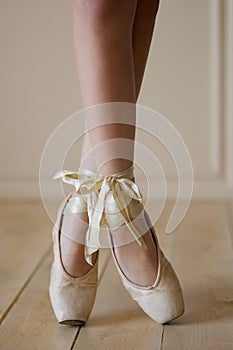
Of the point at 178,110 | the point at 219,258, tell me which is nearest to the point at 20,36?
the point at 178,110

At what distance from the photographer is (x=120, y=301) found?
1.22 meters

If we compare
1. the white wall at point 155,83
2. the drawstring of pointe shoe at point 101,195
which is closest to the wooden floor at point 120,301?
the drawstring of pointe shoe at point 101,195

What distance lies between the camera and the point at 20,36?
2072 millimetres

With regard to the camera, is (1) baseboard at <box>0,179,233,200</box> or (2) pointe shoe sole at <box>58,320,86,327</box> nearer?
(2) pointe shoe sole at <box>58,320,86,327</box>

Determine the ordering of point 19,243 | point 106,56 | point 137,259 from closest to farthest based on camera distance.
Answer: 1. point 106,56
2. point 137,259
3. point 19,243

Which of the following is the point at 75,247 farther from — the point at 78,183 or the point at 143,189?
the point at 143,189

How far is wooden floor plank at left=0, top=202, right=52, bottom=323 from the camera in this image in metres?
1.31

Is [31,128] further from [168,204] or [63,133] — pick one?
[168,204]

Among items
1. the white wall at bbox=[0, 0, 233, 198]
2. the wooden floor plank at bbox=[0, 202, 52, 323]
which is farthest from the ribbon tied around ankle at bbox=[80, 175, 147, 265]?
the white wall at bbox=[0, 0, 233, 198]

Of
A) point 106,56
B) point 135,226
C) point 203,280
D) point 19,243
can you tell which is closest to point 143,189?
point 19,243

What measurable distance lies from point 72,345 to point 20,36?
126cm

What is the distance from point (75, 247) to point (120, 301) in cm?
16

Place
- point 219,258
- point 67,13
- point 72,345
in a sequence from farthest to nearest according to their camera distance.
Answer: point 67,13 → point 219,258 → point 72,345

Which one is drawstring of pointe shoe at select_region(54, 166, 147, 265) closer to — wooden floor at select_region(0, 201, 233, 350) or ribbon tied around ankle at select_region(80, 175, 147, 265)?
ribbon tied around ankle at select_region(80, 175, 147, 265)
